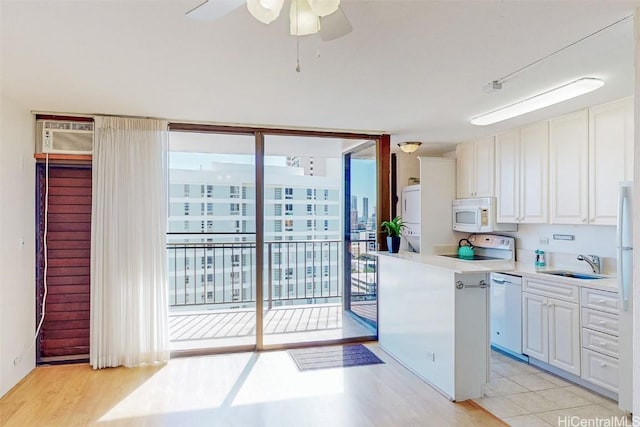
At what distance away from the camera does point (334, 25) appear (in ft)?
5.14

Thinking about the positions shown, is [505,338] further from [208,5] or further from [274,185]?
[208,5]

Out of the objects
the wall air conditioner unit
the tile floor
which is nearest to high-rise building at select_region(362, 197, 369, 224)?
the tile floor

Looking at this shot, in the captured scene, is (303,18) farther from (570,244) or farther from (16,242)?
(570,244)

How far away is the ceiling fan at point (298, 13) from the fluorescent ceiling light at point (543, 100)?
2.14m

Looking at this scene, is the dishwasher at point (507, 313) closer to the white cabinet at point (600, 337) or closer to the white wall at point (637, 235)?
the white cabinet at point (600, 337)

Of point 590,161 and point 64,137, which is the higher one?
point 64,137

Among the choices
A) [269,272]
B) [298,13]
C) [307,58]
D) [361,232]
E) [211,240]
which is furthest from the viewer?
[269,272]

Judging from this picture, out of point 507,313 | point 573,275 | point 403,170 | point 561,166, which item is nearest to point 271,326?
point 507,313

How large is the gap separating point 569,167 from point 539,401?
212 centimetres

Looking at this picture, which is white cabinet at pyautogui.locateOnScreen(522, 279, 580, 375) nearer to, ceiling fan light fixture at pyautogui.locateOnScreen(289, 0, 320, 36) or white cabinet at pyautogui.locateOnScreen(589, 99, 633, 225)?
white cabinet at pyautogui.locateOnScreen(589, 99, 633, 225)

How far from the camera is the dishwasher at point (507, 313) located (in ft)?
12.8

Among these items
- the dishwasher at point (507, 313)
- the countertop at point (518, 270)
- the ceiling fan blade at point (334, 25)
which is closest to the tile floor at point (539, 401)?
the dishwasher at point (507, 313)

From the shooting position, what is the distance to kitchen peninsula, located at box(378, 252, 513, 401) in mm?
3057

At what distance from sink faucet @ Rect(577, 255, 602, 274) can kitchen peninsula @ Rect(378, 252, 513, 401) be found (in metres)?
0.95
